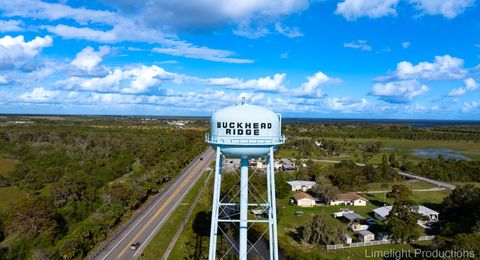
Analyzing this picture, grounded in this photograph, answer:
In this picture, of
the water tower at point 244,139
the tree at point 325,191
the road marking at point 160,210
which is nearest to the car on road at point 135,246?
the road marking at point 160,210

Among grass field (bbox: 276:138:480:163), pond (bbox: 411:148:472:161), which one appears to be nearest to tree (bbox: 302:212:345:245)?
grass field (bbox: 276:138:480:163)

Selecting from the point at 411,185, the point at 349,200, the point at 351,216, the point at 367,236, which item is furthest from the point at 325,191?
the point at 411,185

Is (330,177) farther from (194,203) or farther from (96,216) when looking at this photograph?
(96,216)

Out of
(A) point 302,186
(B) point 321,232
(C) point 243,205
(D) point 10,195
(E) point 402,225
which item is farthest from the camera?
(A) point 302,186

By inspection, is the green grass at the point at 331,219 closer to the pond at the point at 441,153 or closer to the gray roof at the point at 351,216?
the gray roof at the point at 351,216

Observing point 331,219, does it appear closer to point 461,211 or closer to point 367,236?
point 367,236

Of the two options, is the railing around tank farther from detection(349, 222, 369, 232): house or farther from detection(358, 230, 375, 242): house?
detection(349, 222, 369, 232): house
